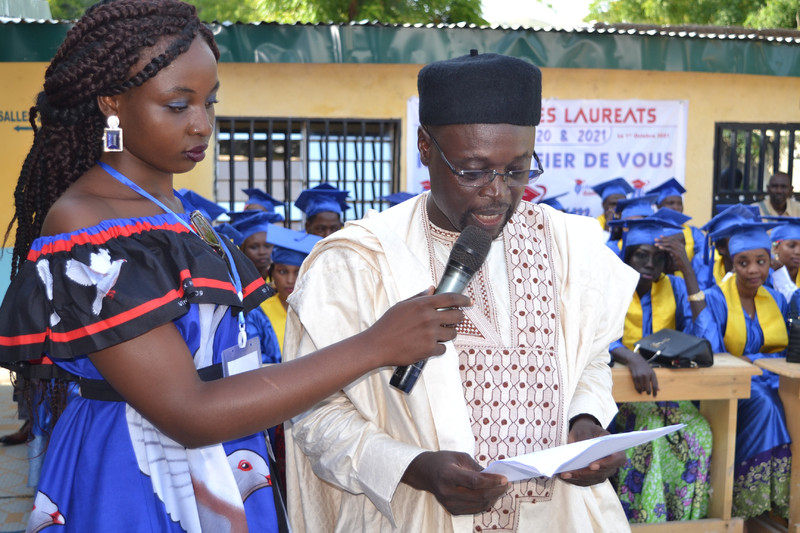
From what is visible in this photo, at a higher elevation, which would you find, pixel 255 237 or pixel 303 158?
pixel 303 158

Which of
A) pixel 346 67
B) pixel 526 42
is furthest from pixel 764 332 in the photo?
pixel 346 67

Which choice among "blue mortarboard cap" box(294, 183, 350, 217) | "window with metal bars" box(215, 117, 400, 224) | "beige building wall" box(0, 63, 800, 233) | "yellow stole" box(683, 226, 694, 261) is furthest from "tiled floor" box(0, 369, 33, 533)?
"yellow stole" box(683, 226, 694, 261)

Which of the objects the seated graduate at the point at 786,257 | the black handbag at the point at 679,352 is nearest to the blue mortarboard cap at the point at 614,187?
the seated graduate at the point at 786,257

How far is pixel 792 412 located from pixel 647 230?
166 cm

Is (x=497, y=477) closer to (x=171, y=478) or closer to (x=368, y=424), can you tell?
(x=368, y=424)

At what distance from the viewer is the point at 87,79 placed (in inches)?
58.5

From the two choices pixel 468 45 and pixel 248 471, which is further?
pixel 468 45

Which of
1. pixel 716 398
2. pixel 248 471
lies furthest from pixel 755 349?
pixel 248 471

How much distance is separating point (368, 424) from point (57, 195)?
0.94 metres

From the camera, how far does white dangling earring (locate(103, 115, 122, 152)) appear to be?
1.53 metres

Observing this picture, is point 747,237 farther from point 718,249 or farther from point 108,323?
point 108,323

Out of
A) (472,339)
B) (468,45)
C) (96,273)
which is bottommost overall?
(472,339)

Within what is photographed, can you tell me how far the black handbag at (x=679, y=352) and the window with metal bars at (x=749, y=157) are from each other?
6.80m

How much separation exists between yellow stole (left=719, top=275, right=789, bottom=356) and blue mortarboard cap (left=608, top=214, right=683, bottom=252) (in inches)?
23.9
